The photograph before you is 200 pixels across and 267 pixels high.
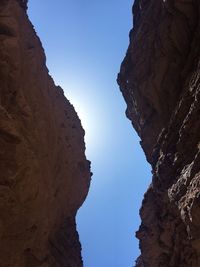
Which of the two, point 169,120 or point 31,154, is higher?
point 169,120

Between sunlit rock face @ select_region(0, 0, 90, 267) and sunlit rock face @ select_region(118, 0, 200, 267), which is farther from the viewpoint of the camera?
sunlit rock face @ select_region(118, 0, 200, 267)

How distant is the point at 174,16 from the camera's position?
19.8 m

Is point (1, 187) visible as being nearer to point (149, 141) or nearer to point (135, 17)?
point (149, 141)

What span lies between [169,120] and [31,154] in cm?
843

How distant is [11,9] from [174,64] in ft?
29.7

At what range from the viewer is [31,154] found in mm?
16125

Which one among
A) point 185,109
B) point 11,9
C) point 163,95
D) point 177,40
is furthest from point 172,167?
point 11,9

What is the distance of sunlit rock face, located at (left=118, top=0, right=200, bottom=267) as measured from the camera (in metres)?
16.8

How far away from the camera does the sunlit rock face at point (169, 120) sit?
16.8 m

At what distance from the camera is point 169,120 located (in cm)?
2091

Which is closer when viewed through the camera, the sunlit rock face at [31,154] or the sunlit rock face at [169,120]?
the sunlit rock face at [31,154]

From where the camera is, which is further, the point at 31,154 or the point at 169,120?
the point at 169,120

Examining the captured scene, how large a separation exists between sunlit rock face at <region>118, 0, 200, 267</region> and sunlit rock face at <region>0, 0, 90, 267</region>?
5283 mm

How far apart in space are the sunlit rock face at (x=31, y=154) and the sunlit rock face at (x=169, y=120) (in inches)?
208
